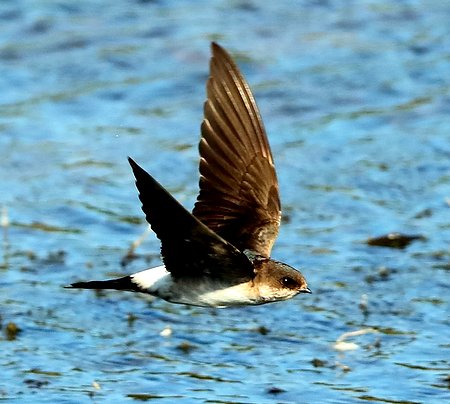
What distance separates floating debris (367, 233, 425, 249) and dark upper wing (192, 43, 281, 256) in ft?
7.89

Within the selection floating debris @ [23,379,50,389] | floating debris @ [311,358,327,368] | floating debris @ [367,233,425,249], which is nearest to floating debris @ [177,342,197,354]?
floating debris @ [311,358,327,368]

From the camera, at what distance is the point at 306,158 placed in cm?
963

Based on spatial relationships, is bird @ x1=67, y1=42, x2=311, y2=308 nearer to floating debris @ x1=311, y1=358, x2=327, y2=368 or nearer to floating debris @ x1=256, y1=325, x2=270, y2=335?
floating debris @ x1=311, y1=358, x2=327, y2=368

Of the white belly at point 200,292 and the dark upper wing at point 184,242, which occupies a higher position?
the dark upper wing at point 184,242

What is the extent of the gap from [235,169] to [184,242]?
0.86 metres

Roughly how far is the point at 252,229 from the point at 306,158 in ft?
13.2

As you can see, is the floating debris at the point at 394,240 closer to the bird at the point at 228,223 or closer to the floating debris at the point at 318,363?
the floating debris at the point at 318,363

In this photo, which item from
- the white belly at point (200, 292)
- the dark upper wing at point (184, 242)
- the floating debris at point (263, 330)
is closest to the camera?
the dark upper wing at point (184, 242)

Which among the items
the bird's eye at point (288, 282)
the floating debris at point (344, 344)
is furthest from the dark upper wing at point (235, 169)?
the floating debris at point (344, 344)

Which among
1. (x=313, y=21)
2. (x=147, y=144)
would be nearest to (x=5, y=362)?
(x=147, y=144)

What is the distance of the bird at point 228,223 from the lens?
5098 millimetres

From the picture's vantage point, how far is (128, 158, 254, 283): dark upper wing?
14.5 feet

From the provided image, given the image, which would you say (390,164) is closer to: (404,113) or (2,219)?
(404,113)

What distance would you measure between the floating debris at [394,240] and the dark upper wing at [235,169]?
94.7 inches
